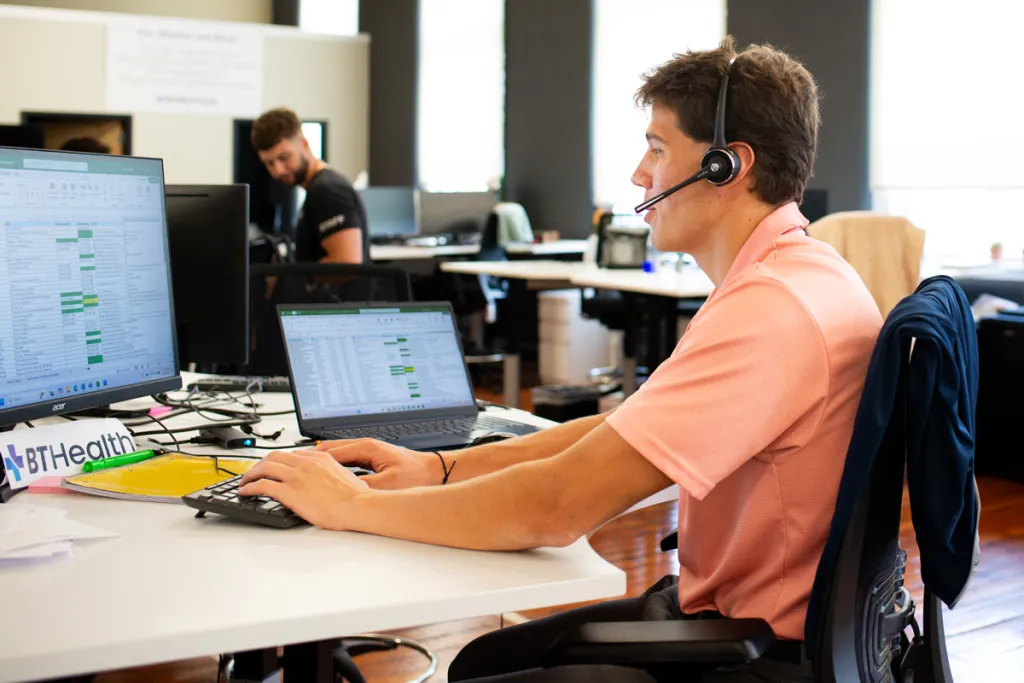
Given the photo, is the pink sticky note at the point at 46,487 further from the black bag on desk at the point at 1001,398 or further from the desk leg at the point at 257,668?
the black bag on desk at the point at 1001,398

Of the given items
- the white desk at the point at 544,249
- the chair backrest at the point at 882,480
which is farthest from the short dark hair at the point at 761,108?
the white desk at the point at 544,249

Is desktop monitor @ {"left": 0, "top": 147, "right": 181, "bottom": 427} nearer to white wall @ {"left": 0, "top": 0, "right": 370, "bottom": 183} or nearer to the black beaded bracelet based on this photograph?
the black beaded bracelet

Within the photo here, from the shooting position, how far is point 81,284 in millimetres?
1568

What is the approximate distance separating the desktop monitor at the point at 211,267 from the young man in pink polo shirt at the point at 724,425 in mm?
911

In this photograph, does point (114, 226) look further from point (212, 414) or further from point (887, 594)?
point (887, 594)

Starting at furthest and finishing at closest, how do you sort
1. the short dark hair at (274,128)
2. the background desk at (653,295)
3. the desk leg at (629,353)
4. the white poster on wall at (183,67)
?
the white poster on wall at (183,67), the desk leg at (629,353), the background desk at (653,295), the short dark hair at (274,128)

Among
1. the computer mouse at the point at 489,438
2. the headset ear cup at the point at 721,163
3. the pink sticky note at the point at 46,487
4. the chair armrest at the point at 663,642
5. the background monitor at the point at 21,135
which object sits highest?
the background monitor at the point at 21,135

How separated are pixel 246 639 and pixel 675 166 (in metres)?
0.76

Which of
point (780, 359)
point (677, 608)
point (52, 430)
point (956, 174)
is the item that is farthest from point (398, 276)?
point (956, 174)

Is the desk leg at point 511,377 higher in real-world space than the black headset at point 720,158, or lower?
lower

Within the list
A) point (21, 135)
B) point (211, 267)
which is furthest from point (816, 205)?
point (211, 267)

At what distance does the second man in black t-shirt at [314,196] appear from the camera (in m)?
3.94

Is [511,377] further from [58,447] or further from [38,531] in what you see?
[38,531]

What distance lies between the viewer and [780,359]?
3.80 feet
